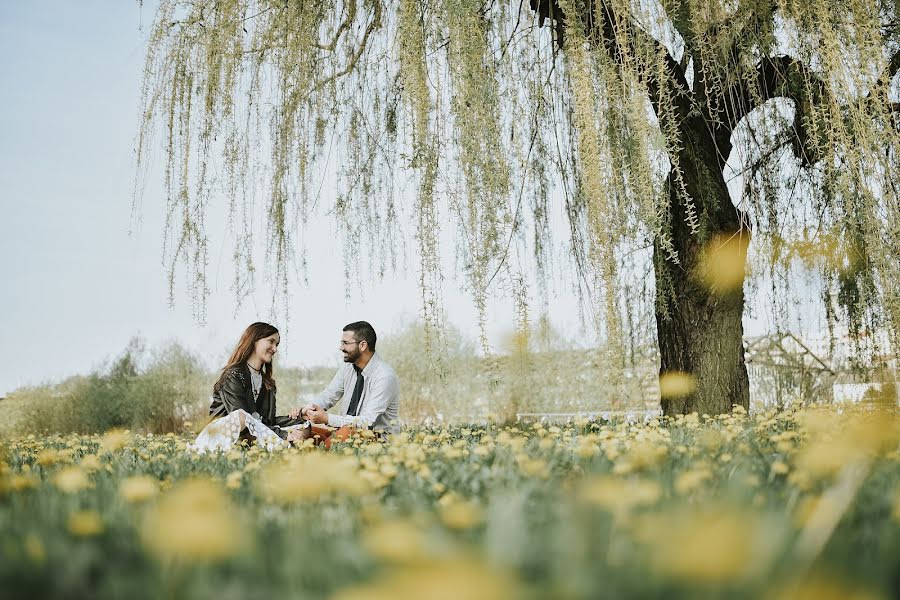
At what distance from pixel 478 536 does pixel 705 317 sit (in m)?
2.89

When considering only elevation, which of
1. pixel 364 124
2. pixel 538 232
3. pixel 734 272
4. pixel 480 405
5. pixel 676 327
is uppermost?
pixel 364 124

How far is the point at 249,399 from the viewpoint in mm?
3252

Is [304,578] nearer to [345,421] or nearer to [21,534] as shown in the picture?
[21,534]

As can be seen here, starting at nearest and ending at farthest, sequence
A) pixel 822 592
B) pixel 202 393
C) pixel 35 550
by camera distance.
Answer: pixel 822 592
pixel 35 550
pixel 202 393

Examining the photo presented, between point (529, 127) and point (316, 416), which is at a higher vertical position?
point (529, 127)

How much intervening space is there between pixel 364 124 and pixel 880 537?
2.27 m

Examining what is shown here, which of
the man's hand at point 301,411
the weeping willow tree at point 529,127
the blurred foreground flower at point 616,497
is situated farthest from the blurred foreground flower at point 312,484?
the man's hand at point 301,411

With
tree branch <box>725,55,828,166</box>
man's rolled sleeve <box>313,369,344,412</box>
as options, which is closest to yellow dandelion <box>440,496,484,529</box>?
tree branch <box>725,55,828,166</box>

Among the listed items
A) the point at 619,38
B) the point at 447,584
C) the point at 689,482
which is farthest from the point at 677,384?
the point at 447,584

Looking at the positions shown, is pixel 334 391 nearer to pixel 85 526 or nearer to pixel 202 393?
pixel 85 526

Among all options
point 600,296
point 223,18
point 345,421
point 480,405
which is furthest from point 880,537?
point 480,405

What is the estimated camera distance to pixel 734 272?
133 inches

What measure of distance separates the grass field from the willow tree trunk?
2173 mm

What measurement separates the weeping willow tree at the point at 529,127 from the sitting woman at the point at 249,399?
0.82 meters
